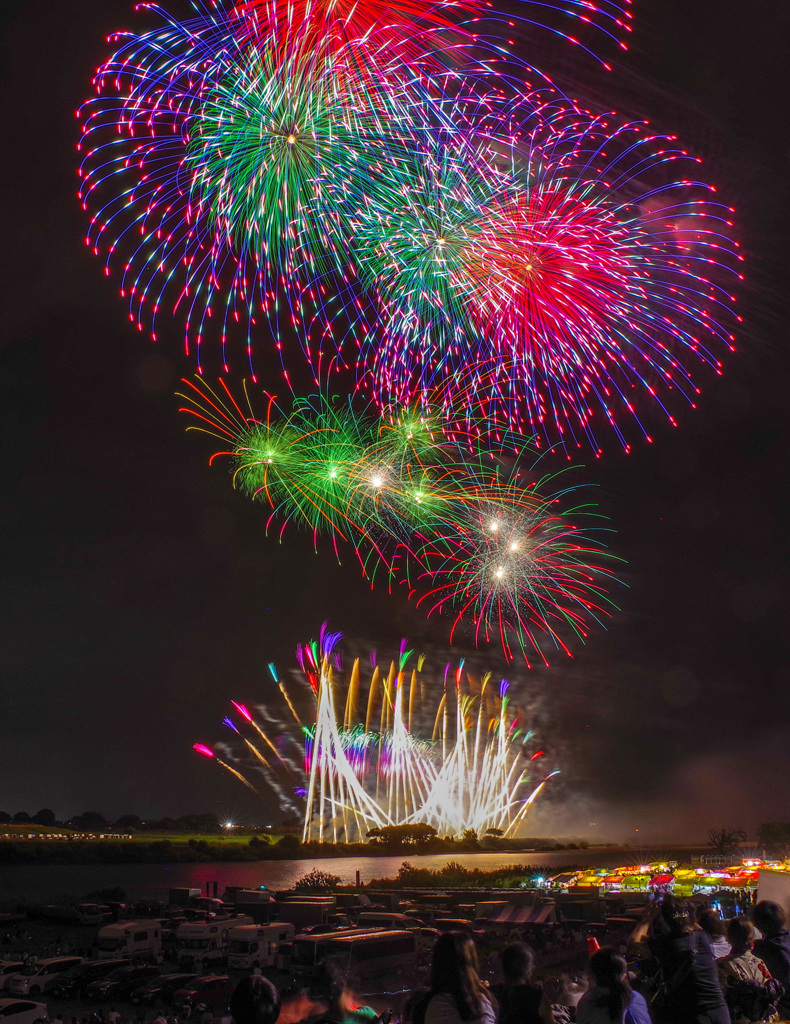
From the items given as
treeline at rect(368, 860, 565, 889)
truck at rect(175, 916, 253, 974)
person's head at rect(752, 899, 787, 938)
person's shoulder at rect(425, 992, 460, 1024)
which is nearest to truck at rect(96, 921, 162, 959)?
truck at rect(175, 916, 253, 974)

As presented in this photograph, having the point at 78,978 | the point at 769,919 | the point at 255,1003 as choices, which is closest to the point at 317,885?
the point at 78,978

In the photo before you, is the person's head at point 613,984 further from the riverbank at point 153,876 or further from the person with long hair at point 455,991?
the riverbank at point 153,876

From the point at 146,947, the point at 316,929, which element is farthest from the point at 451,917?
the point at 146,947

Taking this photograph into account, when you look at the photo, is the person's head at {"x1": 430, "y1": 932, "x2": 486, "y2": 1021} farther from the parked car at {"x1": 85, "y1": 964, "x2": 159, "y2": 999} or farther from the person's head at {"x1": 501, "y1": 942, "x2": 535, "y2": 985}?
the parked car at {"x1": 85, "y1": 964, "x2": 159, "y2": 999}

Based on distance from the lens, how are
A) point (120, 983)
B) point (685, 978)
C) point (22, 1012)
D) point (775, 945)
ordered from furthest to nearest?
point (120, 983) → point (22, 1012) → point (775, 945) → point (685, 978)

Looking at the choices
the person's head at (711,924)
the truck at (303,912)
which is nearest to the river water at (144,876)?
the truck at (303,912)

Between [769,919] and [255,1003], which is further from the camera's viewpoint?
[769,919]

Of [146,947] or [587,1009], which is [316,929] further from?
[587,1009]

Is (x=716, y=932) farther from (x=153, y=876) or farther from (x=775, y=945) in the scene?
(x=153, y=876)
